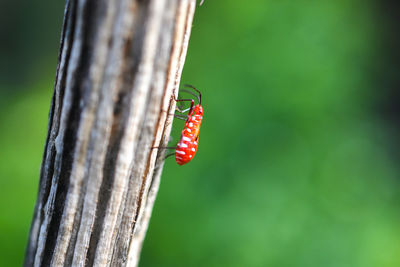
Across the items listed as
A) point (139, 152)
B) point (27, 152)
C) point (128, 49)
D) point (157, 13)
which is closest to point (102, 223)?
point (139, 152)

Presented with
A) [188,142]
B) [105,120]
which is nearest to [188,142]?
[188,142]

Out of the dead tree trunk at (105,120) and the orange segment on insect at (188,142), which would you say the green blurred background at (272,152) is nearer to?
the orange segment on insect at (188,142)

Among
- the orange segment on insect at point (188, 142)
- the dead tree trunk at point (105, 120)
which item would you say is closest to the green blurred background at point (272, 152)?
the orange segment on insect at point (188, 142)

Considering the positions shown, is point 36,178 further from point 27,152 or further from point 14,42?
point 14,42

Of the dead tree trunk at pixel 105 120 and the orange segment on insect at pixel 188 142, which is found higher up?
the dead tree trunk at pixel 105 120

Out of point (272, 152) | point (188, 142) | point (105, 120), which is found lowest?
point (272, 152)

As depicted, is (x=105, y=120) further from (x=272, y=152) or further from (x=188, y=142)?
(x=272, y=152)
